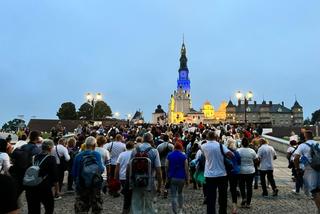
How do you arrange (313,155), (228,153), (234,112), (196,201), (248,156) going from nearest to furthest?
(313,155)
(228,153)
(248,156)
(196,201)
(234,112)

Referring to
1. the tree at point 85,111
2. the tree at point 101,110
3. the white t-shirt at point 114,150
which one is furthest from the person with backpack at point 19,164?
the tree at point 101,110

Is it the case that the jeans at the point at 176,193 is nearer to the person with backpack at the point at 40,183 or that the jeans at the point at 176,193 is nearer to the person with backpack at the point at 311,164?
the person with backpack at the point at 311,164

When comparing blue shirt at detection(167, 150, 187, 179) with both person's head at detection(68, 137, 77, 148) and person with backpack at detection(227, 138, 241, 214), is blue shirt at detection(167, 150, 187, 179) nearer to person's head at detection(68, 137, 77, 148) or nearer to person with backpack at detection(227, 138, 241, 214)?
person with backpack at detection(227, 138, 241, 214)

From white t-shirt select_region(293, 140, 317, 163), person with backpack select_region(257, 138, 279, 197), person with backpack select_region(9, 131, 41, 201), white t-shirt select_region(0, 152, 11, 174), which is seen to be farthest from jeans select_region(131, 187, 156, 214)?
person with backpack select_region(257, 138, 279, 197)

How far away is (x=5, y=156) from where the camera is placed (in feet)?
32.1

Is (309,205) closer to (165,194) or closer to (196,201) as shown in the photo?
(196,201)

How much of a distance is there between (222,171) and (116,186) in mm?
2703

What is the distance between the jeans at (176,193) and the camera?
11239 millimetres

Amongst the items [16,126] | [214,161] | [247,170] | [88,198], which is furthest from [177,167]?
[16,126]

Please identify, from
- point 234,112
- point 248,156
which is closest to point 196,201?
point 248,156

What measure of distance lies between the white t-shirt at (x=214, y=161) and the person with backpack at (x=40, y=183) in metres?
3.61

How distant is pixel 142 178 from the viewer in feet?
29.8

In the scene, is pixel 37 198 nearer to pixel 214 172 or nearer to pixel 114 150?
pixel 214 172

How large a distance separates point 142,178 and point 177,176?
7.64 feet
